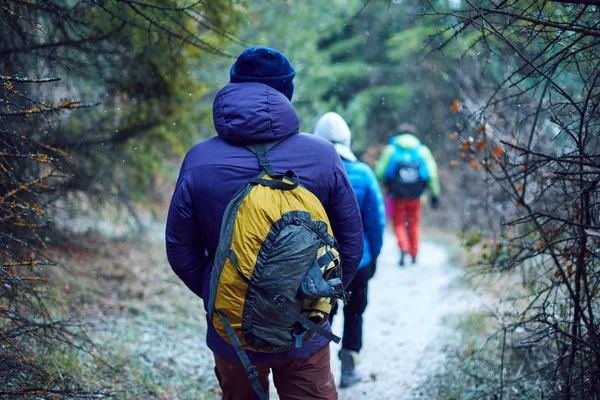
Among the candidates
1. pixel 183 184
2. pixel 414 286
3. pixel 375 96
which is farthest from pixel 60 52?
pixel 375 96

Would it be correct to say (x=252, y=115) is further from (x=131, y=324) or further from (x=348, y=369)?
(x=131, y=324)

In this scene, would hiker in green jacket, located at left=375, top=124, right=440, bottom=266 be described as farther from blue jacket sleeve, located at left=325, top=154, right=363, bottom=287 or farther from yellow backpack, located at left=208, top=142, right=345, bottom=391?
yellow backpack, located at left=208, top=142, right=345, bottom=391

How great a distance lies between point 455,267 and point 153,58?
5.91 m

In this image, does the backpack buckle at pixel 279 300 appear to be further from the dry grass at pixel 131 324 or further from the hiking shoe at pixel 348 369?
the hiking shoe at pixel 348 369

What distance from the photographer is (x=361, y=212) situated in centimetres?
422

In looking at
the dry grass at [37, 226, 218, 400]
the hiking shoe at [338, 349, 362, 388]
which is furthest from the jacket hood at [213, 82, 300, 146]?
the hiking shoe at [338, 349, 362, 388]

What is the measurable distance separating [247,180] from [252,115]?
0.99 ft

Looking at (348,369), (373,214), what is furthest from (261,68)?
(348,369)

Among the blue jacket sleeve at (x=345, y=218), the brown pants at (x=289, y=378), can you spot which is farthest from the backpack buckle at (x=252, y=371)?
the blue jacket sleeve at (x=345, y=218)

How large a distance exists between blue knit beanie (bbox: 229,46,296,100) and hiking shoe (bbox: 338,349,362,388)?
274 cm

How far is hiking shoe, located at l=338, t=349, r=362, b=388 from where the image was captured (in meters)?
4.62

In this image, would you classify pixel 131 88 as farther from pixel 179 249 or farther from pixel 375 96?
pixel 375 96

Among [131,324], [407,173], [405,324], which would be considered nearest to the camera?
[131,324]

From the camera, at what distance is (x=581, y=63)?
121 inches
